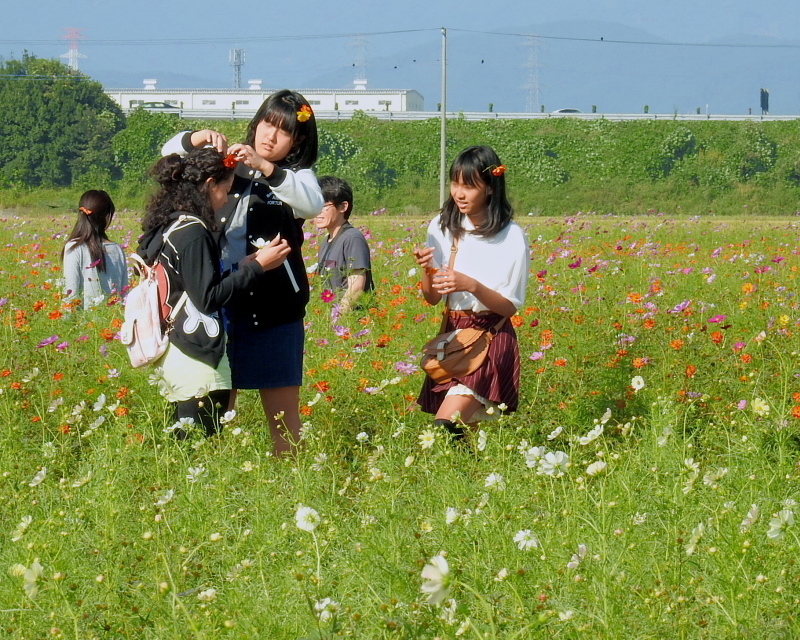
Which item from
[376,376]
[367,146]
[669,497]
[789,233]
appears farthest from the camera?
[367,146]

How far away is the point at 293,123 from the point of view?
133 inches

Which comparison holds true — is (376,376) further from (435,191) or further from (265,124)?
(435,191)

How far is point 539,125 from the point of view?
1462 inches

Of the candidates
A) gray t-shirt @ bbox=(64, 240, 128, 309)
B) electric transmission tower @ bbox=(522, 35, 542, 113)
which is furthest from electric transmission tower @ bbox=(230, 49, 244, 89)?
gray t-shirt @ bbox=(64, 240, 128, 309)

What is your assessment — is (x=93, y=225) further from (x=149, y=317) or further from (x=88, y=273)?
(x=149, y=317)

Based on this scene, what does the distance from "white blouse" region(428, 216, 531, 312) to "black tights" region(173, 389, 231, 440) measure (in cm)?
89

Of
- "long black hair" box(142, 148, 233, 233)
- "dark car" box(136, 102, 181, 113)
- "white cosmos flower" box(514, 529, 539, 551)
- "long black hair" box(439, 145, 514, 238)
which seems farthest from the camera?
"dark car" box(136, 102, 181, 113)

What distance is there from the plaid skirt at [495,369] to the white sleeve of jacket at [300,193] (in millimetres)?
717

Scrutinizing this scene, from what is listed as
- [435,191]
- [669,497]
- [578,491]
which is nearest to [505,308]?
[578,491]

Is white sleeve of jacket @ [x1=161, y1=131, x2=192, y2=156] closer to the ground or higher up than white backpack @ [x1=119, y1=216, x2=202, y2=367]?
higher up

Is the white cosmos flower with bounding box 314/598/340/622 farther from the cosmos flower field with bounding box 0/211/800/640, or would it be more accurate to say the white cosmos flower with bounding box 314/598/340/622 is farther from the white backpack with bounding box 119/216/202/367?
the white backpack with bounding box 119/216/202/367

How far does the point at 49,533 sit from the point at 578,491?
141 centimetres

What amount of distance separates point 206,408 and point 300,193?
0.81 metres

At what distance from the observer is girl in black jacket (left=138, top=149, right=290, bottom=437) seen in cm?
319
